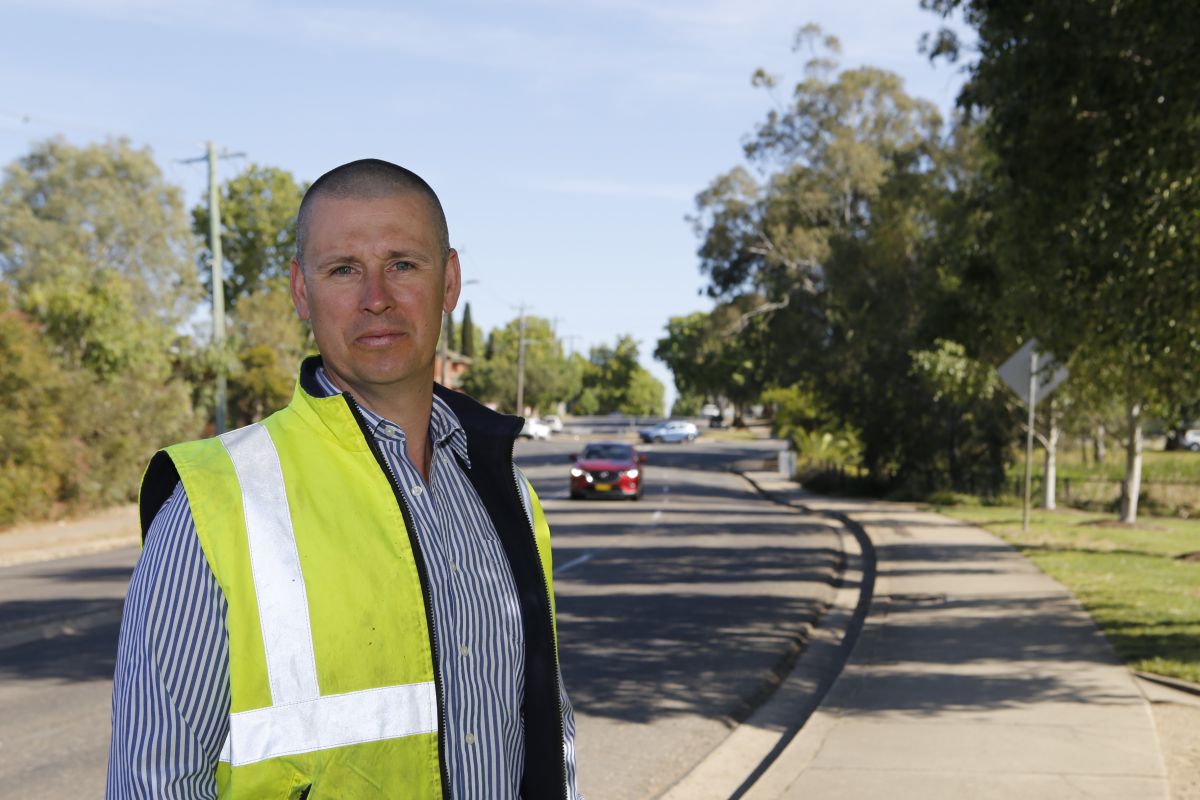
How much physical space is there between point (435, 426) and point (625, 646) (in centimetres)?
824

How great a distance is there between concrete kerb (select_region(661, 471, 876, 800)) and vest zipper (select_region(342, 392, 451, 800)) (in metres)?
4.26

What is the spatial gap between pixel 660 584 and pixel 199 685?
1290 cm

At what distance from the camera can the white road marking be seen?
51.6 ft

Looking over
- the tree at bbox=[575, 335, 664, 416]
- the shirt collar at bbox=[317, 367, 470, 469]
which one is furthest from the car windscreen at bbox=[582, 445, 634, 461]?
the tree at bbox=[575, 335, 664, 416]

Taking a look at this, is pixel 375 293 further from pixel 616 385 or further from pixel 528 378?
pixel 616 385

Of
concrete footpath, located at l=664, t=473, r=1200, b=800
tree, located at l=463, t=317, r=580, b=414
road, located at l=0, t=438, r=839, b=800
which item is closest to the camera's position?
concrete footpath, located at l=664, t=473, r=1200, b=800

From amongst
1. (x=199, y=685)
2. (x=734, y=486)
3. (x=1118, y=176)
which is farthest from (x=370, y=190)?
(x=734, y=486)

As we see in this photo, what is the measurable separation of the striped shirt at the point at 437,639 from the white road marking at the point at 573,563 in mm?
13000

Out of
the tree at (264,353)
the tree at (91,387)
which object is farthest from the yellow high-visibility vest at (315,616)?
the tree at (264,353)

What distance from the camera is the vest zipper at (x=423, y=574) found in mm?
2082

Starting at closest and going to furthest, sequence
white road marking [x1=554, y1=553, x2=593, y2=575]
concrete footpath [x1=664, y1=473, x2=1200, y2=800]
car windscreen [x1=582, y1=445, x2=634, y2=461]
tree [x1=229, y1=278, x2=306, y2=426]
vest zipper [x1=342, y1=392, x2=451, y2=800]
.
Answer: vest zipper [x1=342, y1=392, x2=451, y2=800], concrete footpath [x1=664, y1=473, x2=1200, y2=800], white road marking [x1=554, y1=553, x2=593, y2=575], car windscreen [x1=582, y1=445, x2=634, y2=461], tree [x1=229, y1=278, x2=306, y2=426]

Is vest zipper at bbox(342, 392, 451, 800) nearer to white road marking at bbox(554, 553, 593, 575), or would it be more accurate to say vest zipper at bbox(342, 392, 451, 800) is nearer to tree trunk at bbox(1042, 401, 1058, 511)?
white road marking at bbox(554, 553, 593, 575)

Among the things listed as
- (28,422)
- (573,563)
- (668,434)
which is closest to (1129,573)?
(573,563)

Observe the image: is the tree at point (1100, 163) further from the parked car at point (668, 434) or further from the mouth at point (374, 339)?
the parked car at point (668, 434)
